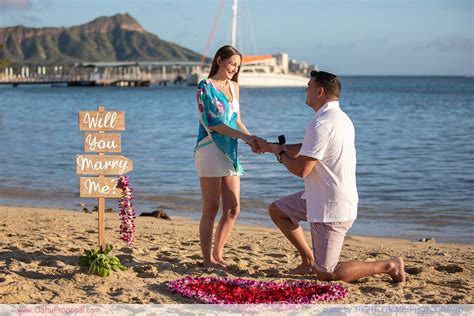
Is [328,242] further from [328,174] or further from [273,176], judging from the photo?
[273,176]

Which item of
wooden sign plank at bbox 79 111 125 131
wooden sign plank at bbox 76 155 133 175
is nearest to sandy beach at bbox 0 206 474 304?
wooden sign plank at bbox 76 155 133 175

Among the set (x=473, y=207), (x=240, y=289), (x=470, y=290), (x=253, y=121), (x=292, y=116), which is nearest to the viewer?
(x=240, y=289)

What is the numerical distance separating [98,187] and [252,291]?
171cm

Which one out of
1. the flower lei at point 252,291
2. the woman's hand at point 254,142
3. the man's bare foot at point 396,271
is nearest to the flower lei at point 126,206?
the flower lei at point 252,291

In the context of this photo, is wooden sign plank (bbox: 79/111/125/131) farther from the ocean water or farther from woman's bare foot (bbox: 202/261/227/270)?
the ocean water

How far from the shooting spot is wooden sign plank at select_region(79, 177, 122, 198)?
23.0ft

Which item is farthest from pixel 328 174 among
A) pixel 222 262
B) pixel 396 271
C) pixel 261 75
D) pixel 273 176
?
pixel 261 75

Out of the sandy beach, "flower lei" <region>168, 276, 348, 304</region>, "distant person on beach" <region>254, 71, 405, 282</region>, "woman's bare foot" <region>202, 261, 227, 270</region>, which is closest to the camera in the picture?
"flower lei" <region>168, 276, 348, 304</region>

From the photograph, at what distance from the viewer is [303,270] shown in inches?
279

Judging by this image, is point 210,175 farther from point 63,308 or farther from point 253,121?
point 253,121

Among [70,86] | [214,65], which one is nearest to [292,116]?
[214,65]

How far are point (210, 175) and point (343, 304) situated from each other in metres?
1.72

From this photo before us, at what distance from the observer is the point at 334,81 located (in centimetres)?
651

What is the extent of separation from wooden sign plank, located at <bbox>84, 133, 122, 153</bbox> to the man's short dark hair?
67.8 inches
